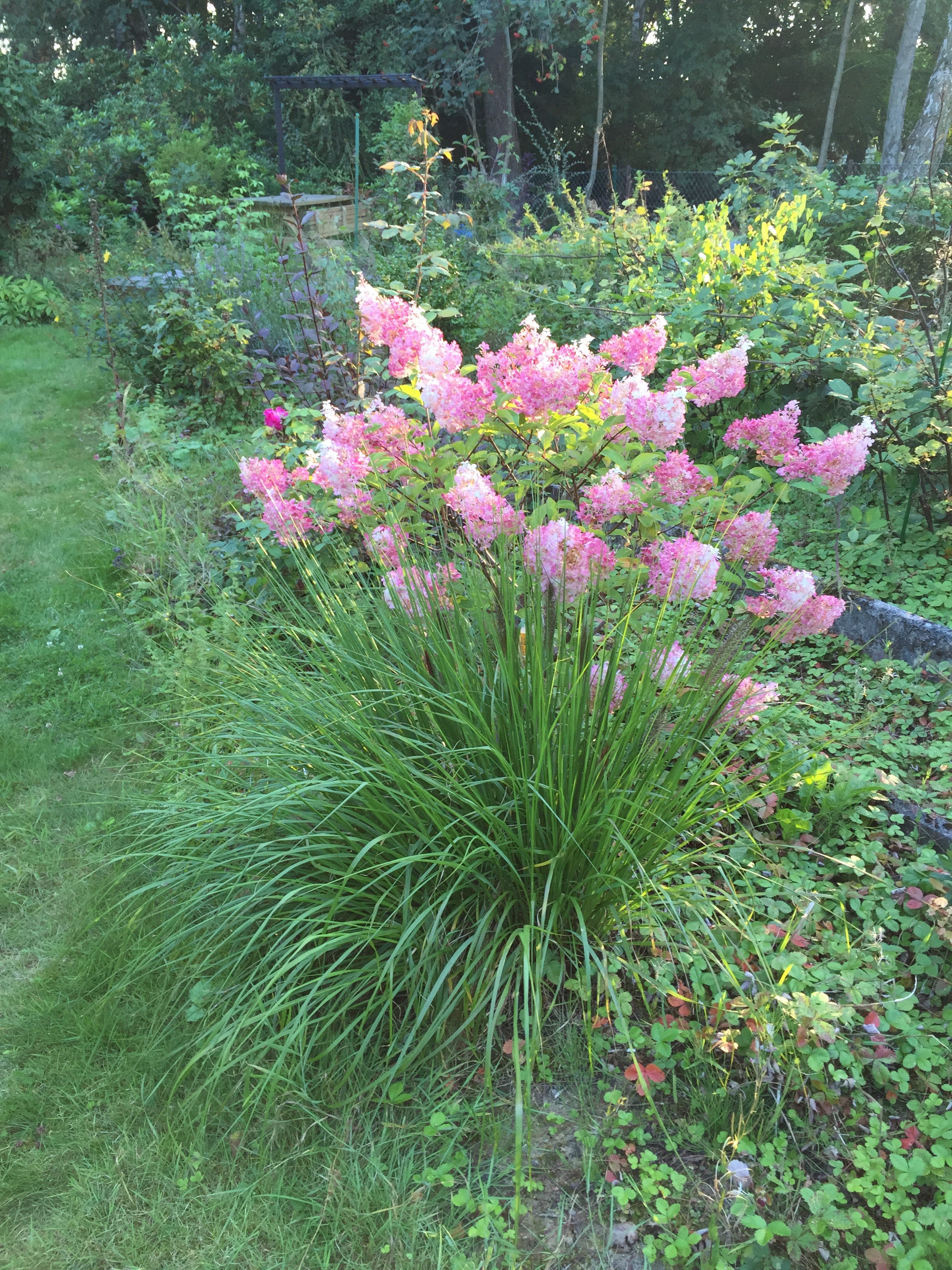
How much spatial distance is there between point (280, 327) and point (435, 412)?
4271mm

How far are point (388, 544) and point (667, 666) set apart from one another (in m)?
0.79

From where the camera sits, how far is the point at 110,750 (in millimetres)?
3027

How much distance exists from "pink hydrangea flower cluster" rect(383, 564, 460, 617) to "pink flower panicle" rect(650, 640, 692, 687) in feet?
1.63

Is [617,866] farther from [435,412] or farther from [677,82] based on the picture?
[677,82]

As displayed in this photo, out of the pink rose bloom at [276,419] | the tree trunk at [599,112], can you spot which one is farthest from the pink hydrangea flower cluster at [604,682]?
the tree trunk at [599,112]

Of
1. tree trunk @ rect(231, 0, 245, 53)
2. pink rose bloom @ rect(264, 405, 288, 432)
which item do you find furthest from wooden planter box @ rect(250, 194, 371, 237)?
tree trunk @ rect(231, 0, 245, 53)

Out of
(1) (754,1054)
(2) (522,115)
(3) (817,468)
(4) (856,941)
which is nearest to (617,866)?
(1) (754,1054)

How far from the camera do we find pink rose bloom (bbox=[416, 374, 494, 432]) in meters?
2.15

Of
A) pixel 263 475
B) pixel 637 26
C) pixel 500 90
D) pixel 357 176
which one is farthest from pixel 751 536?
pixel 637 26

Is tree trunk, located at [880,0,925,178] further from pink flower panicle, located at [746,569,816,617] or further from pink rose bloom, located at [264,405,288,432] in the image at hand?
pink flower panicle, located at [746,569,816,617]

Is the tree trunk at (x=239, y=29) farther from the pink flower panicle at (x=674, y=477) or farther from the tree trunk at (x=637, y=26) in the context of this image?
the pink flower panicle at (x=674, y=477)

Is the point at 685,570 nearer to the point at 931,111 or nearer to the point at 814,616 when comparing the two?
the point at 814,616

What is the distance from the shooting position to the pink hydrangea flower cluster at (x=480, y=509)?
2.01m

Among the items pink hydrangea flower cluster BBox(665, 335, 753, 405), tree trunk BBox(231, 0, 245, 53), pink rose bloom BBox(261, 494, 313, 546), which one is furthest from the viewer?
tree trunk BBox(231, 0, 245, 53)
